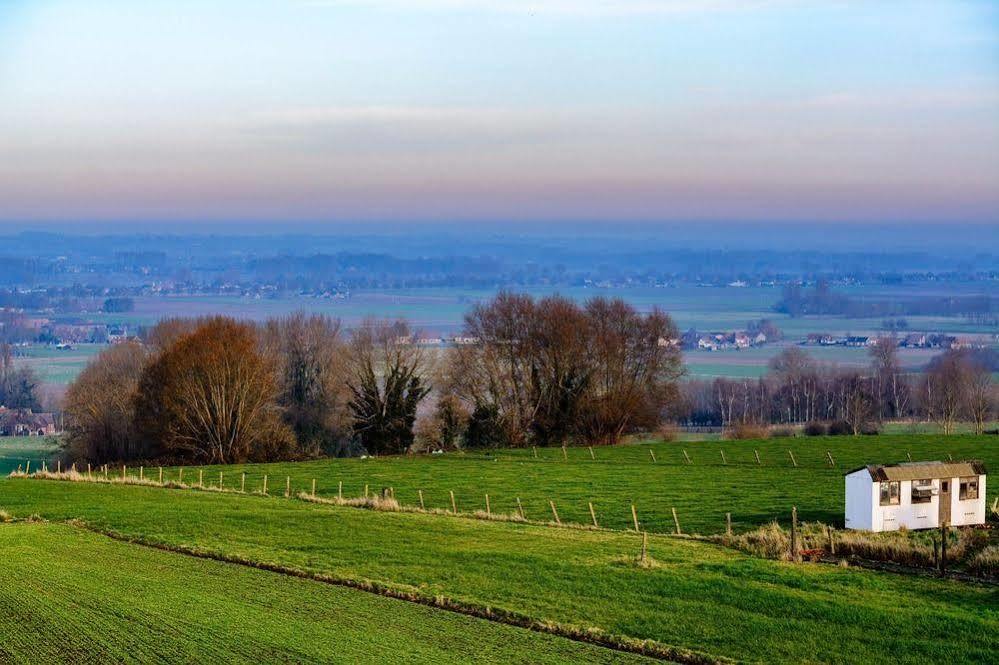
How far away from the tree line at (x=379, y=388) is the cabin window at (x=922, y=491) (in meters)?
38.1

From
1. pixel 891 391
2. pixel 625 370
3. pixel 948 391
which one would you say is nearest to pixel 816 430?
pixel 625 370

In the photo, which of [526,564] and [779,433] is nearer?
[526,564]

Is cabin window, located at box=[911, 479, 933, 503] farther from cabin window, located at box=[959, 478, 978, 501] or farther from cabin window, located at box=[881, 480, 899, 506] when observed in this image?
cabin window, located at box=[959, 478, 978, 501]

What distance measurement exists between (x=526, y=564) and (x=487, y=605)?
167 inches

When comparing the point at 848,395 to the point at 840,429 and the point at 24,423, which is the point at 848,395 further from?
the point at 24,423

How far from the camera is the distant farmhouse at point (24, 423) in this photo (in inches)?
4158

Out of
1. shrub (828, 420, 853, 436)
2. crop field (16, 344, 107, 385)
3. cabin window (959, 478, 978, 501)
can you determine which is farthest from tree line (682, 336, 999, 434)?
crop field (16, 344, 107, 385)

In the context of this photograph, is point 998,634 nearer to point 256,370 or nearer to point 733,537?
point 733,537

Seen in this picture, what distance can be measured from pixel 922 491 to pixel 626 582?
13.6m

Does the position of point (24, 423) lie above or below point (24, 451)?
above

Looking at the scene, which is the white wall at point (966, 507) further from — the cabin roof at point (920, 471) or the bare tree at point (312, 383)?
the bare tree at point (312, 383)

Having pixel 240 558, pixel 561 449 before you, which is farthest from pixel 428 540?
pixel 561 449

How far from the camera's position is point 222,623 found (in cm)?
2188

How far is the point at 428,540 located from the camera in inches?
1243
